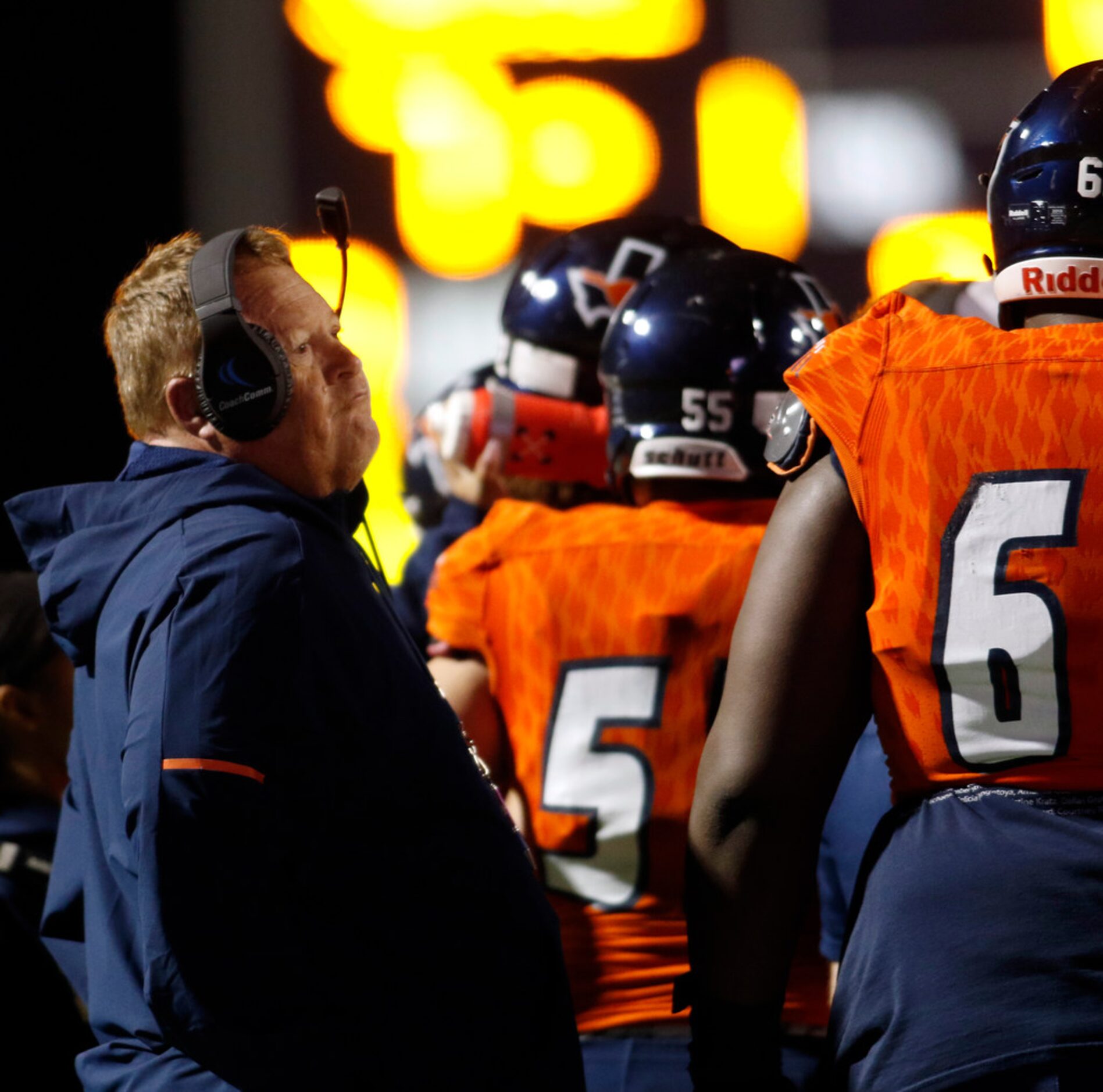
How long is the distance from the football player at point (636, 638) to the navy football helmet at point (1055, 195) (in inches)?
22.2

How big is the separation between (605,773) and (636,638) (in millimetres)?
159

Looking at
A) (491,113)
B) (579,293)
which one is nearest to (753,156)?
(491,113)

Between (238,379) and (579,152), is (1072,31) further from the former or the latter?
(238,379)

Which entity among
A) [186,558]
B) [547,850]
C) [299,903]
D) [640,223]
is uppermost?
[640,223]

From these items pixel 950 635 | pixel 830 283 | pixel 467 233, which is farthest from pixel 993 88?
pixel 950 635

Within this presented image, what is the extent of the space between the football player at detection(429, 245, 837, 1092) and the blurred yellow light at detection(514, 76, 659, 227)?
2.65 meters

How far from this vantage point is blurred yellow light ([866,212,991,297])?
13.8ft

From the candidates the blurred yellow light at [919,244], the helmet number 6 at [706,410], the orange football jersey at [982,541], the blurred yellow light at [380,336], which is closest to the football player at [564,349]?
the helmet number 6 at [706,410]

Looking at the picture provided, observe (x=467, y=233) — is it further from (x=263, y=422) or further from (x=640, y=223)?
(x=263, y=422)

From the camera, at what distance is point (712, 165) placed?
4.43 meters

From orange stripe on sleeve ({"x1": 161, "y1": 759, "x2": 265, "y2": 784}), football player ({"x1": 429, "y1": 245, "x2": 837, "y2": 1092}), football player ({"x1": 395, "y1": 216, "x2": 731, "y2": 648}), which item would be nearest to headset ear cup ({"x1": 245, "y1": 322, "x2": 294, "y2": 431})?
orange stripe on sleeve ({"x1": 161, "y1": 759, "x2": 265, "y2": 784})

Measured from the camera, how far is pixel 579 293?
2326 millimetres

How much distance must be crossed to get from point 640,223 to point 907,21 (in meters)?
2.37

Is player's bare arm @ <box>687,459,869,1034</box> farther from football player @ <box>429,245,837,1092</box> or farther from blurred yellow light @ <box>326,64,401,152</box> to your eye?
blurred yellow light @ <box>326,64,401,152</box>
